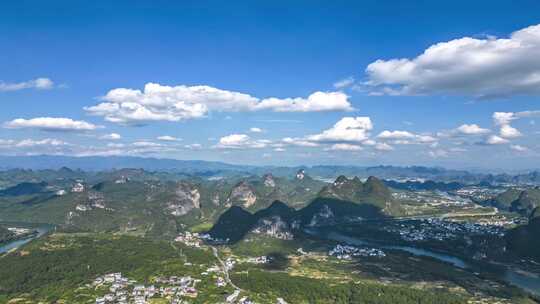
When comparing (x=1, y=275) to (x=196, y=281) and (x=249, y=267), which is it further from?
(x=249, y=267)

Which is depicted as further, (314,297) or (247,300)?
(314,297)

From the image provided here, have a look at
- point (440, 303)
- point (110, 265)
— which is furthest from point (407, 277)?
point (110, 265)

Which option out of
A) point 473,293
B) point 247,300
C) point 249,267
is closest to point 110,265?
point 249,267

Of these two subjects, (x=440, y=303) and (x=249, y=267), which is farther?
(x=249, y=267)

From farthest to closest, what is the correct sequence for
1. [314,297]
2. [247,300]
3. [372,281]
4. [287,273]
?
[287,273] → [372,281] → [314,297] → [247,300]

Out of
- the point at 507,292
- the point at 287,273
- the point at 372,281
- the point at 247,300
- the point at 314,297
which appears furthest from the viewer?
the point at 287,273

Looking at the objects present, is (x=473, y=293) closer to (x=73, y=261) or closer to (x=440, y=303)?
(x=440, y=303)
